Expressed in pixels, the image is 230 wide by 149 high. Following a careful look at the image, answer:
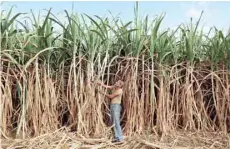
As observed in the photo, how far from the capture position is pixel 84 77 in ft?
17.1

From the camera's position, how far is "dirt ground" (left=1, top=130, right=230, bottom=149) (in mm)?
4664

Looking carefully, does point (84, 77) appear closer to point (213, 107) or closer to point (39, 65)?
point (39, 65)

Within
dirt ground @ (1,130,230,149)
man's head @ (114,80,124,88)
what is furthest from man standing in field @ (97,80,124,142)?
dirt ground @ (1,130,230,149)

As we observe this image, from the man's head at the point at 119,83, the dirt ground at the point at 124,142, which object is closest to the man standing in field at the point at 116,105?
the man's head at the point at 119,83

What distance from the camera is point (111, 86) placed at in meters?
5.13

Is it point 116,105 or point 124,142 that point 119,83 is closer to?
point 116,105

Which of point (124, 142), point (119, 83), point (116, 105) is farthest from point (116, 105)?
point (124, 142)

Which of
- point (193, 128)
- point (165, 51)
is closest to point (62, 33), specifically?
point (165, 51)

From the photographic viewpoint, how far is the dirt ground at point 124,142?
4664mm

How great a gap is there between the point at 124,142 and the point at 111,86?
27.5 inches

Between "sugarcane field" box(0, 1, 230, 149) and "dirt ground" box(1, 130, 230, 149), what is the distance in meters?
0.01

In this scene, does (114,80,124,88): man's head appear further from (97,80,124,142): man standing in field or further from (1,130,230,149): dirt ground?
(1,130,230,149): dirt ground

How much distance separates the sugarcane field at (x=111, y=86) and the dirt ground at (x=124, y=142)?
1 centimetres

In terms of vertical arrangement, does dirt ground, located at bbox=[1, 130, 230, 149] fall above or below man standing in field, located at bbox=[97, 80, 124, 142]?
below
